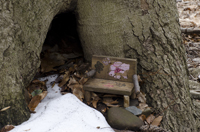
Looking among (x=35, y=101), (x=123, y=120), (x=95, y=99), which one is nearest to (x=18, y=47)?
(x=35, y=101)

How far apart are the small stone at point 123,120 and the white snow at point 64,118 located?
0.07 m

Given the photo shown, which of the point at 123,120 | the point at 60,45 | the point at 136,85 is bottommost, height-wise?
the point at 123,120

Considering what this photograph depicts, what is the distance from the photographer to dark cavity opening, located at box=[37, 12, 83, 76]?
9.83 feet

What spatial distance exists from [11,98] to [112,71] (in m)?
1.21

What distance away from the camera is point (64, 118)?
1.84 m

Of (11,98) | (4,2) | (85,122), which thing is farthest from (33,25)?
(85,122)

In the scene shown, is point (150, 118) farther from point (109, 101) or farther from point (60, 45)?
point (60, 45)

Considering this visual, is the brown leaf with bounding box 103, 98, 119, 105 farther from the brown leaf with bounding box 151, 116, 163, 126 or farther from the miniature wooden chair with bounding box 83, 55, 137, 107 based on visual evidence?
the brown leaf with bounding box 151, 116, 163, 126

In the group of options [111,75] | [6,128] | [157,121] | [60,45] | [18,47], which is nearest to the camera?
[6,128]

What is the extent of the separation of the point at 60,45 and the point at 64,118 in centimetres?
190

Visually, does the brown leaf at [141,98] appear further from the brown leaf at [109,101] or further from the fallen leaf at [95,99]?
the fallen leaf at [95,99]

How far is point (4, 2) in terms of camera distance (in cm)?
163

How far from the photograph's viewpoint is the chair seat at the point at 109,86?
2149 mm

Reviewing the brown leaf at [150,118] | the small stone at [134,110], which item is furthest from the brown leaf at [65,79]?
the brown leaf at [150,118]
